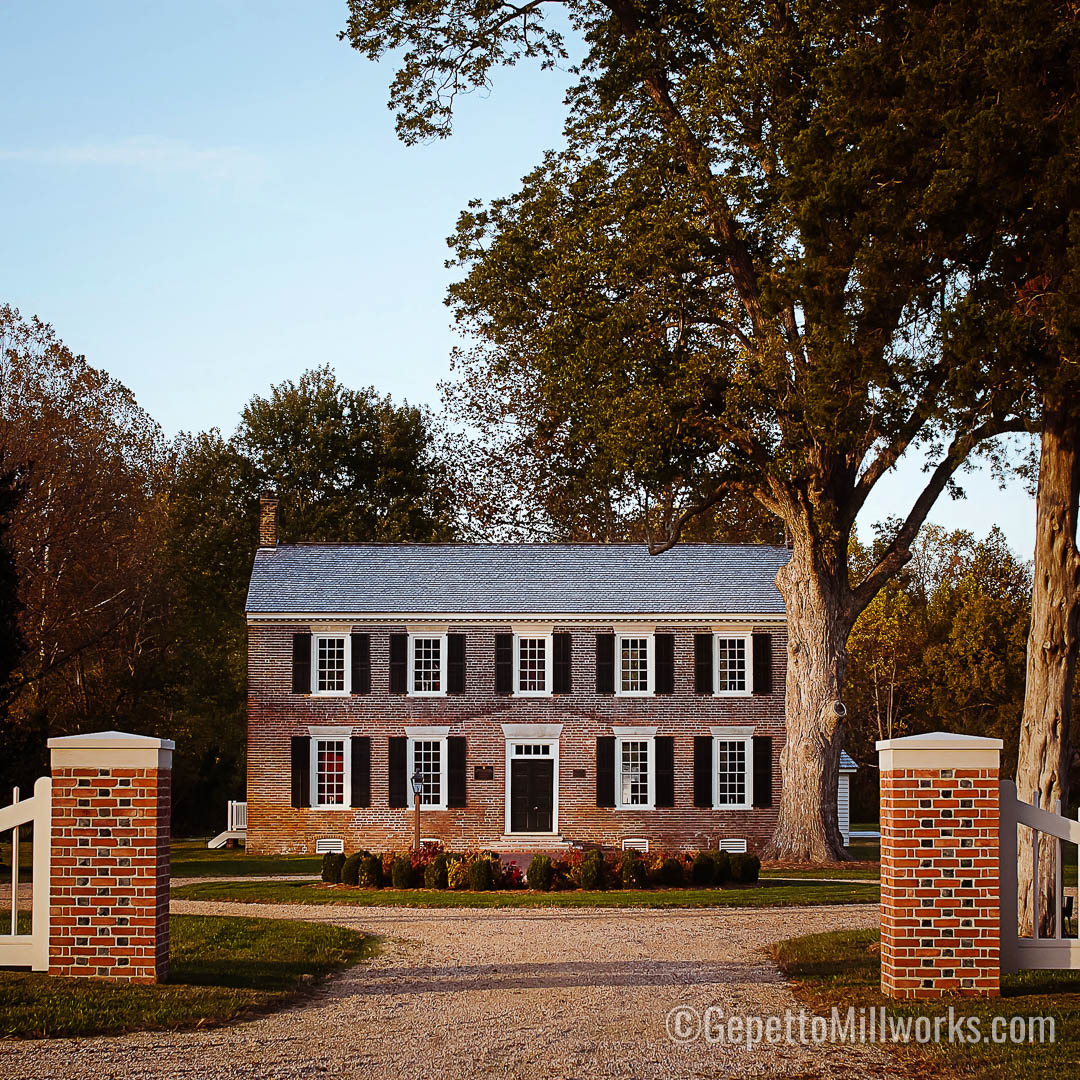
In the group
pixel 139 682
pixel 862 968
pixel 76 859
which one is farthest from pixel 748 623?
pixel 76 859

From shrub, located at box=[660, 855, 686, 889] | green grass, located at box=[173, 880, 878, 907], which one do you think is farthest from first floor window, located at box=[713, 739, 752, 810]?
shrub, located at box=[660, 855, 686, 889]

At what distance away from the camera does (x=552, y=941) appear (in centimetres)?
1314

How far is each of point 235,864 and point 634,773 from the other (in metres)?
9.36

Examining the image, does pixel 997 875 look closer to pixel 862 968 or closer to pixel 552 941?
pixel 862 968

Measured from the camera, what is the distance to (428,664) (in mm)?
33125

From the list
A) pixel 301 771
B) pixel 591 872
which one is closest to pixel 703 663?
pixel 301 771

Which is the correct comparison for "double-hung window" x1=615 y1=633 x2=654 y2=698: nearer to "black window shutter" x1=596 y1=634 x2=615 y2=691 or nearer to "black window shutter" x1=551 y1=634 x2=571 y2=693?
"black window shutter" x1=596 y1=634 x2=615 y2=691

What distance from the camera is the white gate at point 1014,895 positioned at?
30.0 feet

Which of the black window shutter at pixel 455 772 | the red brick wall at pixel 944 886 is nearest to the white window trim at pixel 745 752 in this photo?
the black window shutter at pixel 455 772

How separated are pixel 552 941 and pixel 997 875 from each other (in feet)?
17.2

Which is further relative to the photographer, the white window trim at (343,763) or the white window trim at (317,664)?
the white window trim at (317,664)

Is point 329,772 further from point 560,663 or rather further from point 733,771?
point 733,771

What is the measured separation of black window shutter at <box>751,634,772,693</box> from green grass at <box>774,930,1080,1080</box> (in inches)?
806

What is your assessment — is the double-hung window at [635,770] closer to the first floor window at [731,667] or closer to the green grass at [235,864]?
the first floor window at [731,667]
